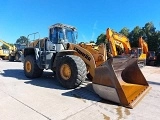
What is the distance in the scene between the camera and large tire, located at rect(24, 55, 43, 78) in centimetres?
712

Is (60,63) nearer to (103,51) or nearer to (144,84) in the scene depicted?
(103,51)

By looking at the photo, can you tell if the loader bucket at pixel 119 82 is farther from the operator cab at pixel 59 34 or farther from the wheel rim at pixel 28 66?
the wheel rim at pixel 28 66

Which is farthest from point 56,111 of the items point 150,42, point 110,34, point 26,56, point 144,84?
point 150,42

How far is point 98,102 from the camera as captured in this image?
436cm

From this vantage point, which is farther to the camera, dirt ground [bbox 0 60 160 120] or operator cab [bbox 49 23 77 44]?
operator cab [bbox 49 23 77 44]

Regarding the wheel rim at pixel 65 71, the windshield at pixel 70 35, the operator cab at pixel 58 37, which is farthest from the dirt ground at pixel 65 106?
the windshield at pixel 70 35

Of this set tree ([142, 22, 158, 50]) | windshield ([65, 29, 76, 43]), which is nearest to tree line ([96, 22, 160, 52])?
tree ([142, 22, 158, 50])

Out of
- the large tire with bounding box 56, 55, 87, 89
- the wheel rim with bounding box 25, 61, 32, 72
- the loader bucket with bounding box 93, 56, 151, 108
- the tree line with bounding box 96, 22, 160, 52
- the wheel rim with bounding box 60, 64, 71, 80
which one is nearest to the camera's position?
the loader bucket with bounding box 93, 56, 151, 108

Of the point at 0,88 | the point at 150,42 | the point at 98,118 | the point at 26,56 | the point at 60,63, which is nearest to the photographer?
the point at 98,118

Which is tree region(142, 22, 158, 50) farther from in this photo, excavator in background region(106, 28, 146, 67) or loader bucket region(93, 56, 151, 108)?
loader bucket region(93, 56, 151, 108)

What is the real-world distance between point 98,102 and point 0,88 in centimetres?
315

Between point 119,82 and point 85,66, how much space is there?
147 cm

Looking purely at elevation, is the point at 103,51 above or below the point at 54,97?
above

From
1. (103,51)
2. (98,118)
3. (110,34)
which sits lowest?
(98,118)
